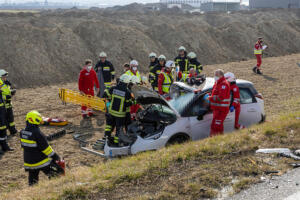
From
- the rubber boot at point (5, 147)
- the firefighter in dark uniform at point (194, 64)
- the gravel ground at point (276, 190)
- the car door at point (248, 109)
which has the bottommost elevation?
the rubber boot at point (5, 147)

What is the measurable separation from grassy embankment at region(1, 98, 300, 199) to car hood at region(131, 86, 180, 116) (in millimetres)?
1031

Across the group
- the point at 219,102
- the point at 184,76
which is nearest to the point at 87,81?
the point at 184,76

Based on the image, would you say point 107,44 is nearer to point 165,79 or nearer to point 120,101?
point 165,79

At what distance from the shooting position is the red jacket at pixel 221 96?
23.7 feet

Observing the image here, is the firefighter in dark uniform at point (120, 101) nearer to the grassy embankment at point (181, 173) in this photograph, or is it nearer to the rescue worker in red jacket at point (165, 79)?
the grassy embankment at point (181, 173)

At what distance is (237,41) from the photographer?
1177 inches

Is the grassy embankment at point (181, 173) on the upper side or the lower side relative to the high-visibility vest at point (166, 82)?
lower

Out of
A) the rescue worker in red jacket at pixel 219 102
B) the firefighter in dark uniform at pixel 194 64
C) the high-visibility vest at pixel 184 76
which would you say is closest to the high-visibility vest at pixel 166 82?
the high-visibility vest at pixel 184 76

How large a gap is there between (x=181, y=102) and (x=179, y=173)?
2.47 metres

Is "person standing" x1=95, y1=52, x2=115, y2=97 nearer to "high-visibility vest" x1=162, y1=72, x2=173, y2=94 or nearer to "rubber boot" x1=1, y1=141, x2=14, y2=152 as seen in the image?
"high-visibility vest" x1=162, y1=72, x2=173, y2=94

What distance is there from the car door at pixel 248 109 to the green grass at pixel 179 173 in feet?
4.54

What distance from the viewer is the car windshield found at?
739cm

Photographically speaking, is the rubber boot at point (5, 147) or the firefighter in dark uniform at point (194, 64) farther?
the firefighter in dark uniform at point (194, 64)

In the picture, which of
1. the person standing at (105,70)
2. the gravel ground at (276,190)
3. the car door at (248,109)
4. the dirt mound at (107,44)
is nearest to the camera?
the gravel ground at (276,190)
